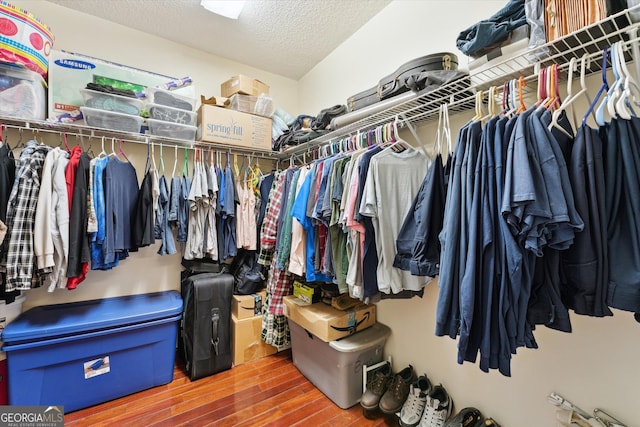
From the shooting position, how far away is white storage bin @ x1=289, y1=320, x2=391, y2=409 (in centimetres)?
165

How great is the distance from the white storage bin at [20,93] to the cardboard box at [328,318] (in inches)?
78.8

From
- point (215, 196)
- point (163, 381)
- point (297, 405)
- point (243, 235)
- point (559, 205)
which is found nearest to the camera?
point (559, 205)

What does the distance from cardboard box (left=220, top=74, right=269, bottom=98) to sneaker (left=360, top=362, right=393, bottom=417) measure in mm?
2351

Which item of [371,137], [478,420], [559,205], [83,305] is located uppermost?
[371,137]

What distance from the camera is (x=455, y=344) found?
1462mm

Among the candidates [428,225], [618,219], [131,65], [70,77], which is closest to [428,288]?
[428,225]

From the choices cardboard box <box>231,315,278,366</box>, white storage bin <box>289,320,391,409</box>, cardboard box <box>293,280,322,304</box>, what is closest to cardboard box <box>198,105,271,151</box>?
cardboard box <box>293,280,322,304</box>

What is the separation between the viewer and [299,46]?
2.39m

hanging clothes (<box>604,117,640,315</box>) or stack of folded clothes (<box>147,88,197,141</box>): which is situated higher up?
stack of folded clothes (<box>147,88,197,141</box>)

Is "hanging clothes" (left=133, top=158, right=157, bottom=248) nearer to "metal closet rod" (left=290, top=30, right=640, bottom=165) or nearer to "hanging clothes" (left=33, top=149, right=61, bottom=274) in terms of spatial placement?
"hanging clothes" (left=33, top=149, right=61, bottom=274)

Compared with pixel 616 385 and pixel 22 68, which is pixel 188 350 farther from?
pixel 616 385

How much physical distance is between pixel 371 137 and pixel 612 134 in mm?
985

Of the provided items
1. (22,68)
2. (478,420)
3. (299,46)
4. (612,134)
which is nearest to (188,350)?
(478,420)

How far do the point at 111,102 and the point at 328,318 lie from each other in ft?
6.58
